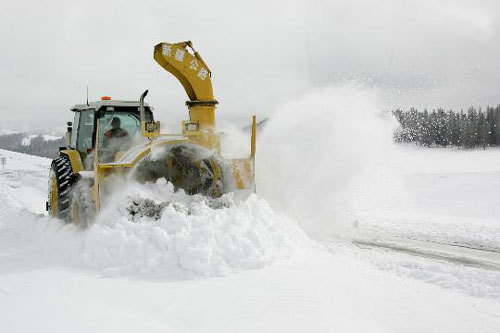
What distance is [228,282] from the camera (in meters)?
4.62

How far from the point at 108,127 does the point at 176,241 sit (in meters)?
3.71

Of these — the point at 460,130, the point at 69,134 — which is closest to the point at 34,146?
the point at 460,130

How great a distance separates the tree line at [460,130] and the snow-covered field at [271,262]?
61.6 meters

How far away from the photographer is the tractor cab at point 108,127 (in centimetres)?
789

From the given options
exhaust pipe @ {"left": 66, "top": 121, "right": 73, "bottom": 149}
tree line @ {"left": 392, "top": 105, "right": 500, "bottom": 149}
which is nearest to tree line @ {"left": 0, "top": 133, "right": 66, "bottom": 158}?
tree line @ {"left": 392, "top": 105, "right": 500, "bottom": 149}

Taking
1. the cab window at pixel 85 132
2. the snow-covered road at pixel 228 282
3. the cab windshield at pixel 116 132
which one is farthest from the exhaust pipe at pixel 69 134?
the snow-covered road at pixel 228 282

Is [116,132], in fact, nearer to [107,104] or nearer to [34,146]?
[107,104]

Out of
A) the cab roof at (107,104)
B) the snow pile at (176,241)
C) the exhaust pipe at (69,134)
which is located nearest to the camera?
the snow pile at (176,241)

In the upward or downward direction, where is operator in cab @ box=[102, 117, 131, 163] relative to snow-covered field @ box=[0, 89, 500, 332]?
upward

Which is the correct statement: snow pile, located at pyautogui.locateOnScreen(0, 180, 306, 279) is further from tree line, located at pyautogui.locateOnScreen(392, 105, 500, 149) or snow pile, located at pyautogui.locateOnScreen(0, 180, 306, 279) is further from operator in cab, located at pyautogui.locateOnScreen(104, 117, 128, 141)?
tree line, located at pyautogui.locateOnScreen(392, 105, 500, 149)

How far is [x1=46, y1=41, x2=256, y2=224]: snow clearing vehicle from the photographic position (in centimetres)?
644

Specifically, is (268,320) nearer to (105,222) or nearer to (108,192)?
(105,222)

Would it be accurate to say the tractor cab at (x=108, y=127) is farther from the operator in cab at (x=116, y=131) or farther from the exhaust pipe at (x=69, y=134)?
the exhaust pipe at (x=69, y=134)

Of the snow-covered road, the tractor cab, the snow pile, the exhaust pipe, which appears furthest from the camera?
the exhaust pipe
